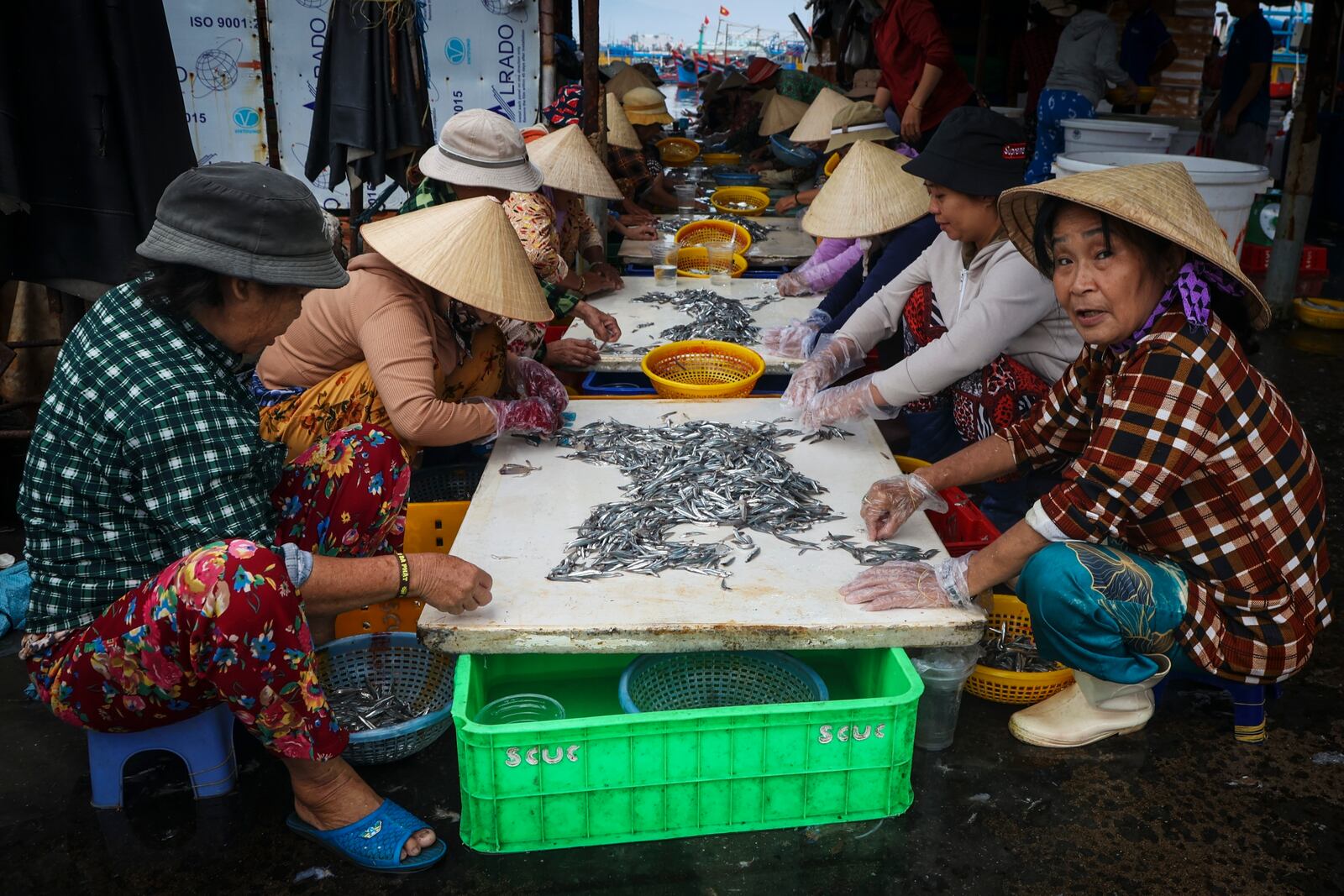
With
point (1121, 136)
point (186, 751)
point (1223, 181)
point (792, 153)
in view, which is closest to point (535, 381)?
point (186, 751)

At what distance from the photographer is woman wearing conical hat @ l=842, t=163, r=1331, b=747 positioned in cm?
224

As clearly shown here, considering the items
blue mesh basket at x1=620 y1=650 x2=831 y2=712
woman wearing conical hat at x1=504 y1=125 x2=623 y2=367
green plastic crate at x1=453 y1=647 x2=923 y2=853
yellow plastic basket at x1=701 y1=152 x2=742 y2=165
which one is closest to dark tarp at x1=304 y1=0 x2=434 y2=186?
woman wearing conical hat at x1=504 y1=125 x2=623 y2=367

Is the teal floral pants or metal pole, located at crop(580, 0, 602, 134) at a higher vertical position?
metal pole, located at crop(580, 0, 602, 134)

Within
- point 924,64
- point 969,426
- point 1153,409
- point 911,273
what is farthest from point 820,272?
point 1153,409

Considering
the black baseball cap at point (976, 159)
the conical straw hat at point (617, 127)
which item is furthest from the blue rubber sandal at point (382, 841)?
the conical straw hat at point (617, 127)

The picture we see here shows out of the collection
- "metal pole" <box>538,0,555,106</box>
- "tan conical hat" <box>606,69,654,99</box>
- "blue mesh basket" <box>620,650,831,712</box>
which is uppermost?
"metal pole" <box>538,0,555,106</box>

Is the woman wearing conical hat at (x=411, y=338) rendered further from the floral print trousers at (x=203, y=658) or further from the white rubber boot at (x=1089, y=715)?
the white rubber boot at (x=1089, y=715)

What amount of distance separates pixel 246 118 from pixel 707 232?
353 cm

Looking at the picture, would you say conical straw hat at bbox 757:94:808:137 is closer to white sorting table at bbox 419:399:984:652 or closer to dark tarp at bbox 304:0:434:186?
dark tarp at bbox 304:0:434:186

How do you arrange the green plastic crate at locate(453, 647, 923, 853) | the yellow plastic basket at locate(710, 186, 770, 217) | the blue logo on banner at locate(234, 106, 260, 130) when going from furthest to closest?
the yellow plastic basket at locate(710, 186, 770, 217)
the blue logo on banner at locate(234, 106, 260, 130)
the green plastic crate at locate(453, 647, 923, 853)

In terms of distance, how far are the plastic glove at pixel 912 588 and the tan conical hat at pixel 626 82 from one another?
840 cm

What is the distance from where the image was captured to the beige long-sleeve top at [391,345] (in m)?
2.91

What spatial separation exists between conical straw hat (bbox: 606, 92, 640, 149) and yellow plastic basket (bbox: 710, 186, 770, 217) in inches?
32.8

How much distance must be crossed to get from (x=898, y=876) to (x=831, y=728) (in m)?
0.45
